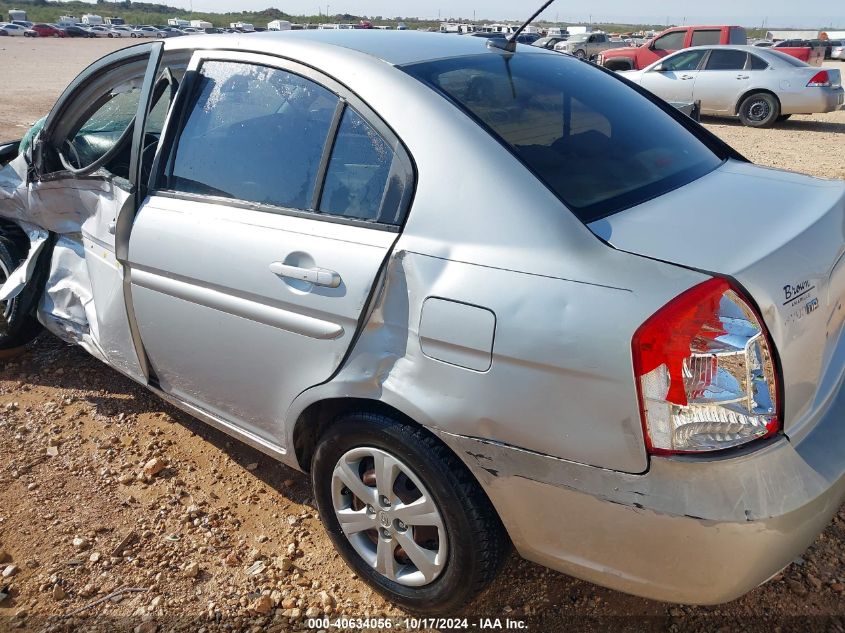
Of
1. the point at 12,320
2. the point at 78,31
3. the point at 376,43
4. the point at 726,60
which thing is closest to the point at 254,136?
the point at 376,43

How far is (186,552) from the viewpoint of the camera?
2547mm

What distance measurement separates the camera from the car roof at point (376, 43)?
7.64 feet

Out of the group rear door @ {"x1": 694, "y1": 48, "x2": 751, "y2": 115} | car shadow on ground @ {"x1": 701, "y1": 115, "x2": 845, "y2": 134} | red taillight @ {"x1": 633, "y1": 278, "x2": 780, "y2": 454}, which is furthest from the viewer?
rear door @ {"x1": 694, "y1": 48, "x2": 751, "y2": 115}

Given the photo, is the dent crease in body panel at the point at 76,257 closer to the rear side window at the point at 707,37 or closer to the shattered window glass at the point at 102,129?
the shattered window glass at the point at 102,129

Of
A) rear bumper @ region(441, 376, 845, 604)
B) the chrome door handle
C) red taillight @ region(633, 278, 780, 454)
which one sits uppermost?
red taillight @ region(633, 278, 780, 454)

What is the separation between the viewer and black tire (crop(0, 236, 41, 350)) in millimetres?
3719

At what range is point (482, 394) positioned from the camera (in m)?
1.75

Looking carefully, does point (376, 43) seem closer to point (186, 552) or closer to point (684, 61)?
point (186, 552)

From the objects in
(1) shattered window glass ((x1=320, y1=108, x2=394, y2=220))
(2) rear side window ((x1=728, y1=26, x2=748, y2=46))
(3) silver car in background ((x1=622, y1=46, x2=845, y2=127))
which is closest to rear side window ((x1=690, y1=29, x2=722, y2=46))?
(2) rear side window ((x1=728, y1=26, x2=748, y2=46))

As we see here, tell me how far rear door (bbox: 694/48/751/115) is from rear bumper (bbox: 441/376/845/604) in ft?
40.0

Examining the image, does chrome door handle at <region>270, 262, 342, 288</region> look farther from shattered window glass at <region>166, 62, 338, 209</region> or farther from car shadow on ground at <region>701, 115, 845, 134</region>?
car shadow on ground at <region>701, 115, 845, 134</region>

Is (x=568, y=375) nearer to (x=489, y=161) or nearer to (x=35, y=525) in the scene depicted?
(x=489, y=161)

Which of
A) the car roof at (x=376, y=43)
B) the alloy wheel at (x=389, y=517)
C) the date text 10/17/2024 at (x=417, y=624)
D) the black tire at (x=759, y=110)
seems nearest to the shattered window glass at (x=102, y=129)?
the car roof at (x=376, y=43)

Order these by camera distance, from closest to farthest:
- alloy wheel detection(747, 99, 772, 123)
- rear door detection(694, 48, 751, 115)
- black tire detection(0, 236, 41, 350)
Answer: black tire detection(0, 236, 41, 350)
alloy wheel detection(747, 99, 772, 123)
rear door detection(694, 48, 751, 115)
